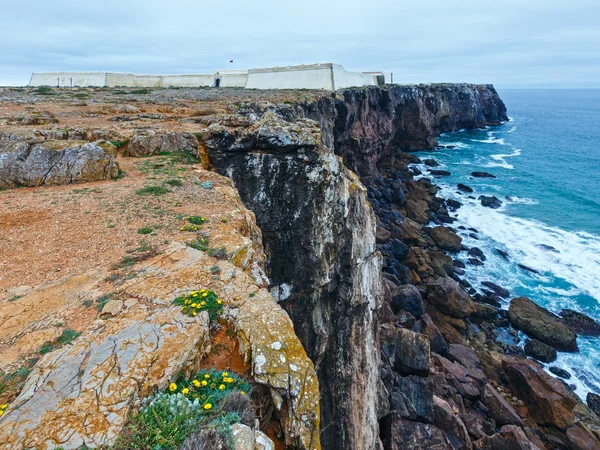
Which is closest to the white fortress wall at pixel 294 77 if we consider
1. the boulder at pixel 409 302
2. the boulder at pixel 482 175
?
the boulder at pixel 482 175

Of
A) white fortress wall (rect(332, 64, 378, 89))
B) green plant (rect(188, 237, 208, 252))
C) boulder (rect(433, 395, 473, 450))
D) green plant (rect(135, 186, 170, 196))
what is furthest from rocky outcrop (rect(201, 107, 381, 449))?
white fortress wall (rect(332, 64, 378, 89))

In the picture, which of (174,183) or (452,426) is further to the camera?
(452,426)

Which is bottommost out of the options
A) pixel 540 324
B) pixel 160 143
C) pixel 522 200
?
pixel 540 324

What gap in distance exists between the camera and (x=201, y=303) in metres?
7.70

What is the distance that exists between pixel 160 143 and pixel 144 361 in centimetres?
1542

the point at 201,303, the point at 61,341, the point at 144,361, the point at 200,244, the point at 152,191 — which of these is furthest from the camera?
the point at 152,191

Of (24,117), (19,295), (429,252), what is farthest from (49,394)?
(429,252)

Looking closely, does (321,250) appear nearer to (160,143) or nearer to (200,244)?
(200,244)

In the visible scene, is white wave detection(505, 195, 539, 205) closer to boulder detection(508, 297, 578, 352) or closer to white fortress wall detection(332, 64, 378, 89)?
boulder detection(508, 297, 578, 352)

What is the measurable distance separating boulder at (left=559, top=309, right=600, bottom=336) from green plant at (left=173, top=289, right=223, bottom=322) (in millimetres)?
34887

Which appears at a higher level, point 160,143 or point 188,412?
point 160,143

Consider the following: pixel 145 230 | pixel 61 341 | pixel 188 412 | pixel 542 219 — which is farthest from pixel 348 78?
pixel 188 412

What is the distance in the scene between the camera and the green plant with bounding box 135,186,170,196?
45.2 ft

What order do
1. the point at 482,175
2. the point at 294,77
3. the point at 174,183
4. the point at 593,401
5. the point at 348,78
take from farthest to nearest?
the point at 348,78 → the point at 482,175 → the point at 294,77 → the point at 593,401 → the point at 174,183
